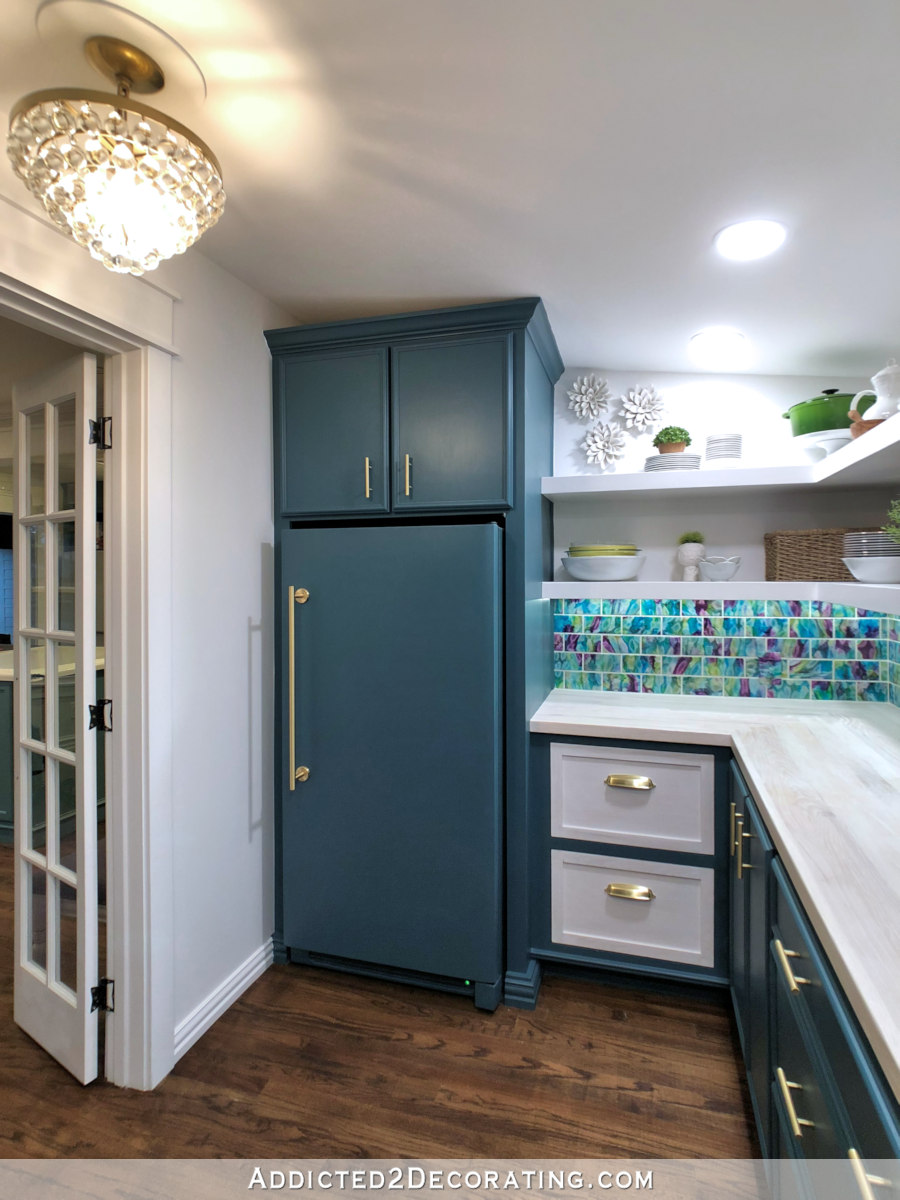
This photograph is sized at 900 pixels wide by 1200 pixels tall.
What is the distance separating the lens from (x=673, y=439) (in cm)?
254

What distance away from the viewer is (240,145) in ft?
4.74

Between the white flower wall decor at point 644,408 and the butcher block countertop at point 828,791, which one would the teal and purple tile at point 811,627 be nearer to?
the butcher block countertop at point 828,791

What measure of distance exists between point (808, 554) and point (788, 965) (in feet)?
5.34

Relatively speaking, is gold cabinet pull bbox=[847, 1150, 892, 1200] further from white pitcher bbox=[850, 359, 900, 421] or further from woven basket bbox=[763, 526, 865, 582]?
woven basket bbox=[763, 526, 865, 582]

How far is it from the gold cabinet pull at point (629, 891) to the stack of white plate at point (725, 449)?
61.1 inches

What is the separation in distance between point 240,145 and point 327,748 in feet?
5.66

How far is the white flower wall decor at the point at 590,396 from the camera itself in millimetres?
2791

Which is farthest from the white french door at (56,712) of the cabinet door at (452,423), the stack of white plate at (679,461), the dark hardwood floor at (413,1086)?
the stack of white plate at (679,461)

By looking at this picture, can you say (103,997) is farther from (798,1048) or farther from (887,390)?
(887,390)

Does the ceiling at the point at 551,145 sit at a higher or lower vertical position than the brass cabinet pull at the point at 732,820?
A: higher

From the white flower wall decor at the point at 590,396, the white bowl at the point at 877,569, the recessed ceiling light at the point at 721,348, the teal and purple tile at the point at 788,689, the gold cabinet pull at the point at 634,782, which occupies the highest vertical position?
the recessed ceiling light at the point at 721,348

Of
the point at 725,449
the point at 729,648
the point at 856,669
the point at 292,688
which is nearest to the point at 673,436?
the point at 725,449

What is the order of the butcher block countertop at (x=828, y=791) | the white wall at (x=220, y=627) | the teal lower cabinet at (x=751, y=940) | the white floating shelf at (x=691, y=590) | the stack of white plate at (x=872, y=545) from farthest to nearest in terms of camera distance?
the white floating shelf at (x=691, y=590) < the white wall at (x=220, y=627) < the stack of white plate at (x=872, y=545) < the teal lower cabinet at (x=751, y=940) < the butcher block countertop at (x=828, y=791)

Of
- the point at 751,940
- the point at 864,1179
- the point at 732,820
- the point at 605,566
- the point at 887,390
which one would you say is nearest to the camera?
the point at 864,1179
